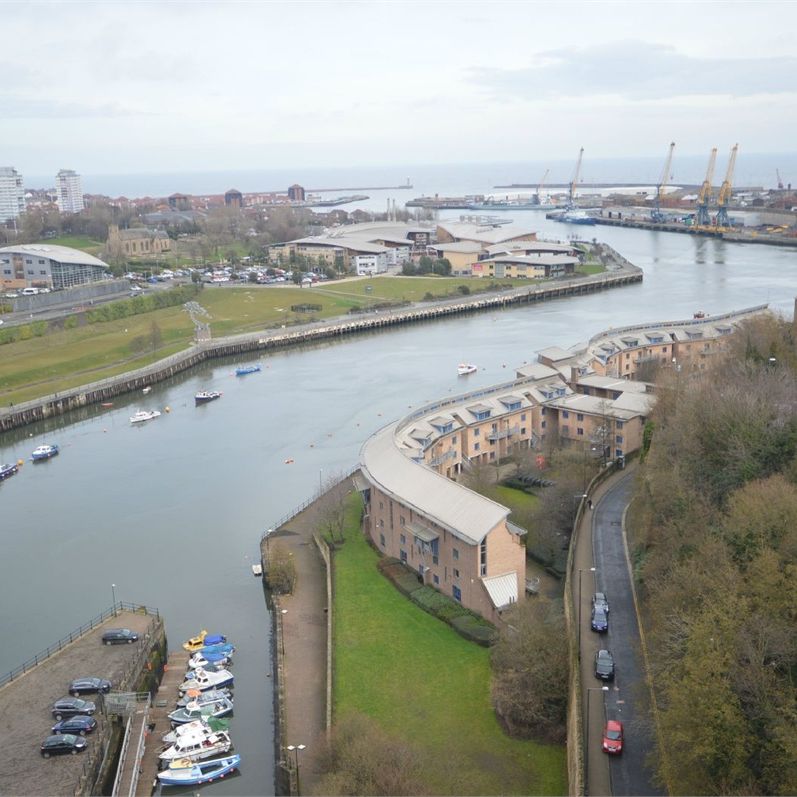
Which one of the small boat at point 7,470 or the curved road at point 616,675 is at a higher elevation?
the curved road at point 616,675

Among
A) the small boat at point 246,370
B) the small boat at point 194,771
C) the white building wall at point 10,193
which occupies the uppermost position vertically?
the white building wall at point 10,193

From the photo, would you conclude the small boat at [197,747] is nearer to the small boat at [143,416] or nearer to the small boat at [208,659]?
the small boat at [208,659]

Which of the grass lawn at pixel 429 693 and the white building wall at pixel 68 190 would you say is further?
the white building wall at pixel 68 190

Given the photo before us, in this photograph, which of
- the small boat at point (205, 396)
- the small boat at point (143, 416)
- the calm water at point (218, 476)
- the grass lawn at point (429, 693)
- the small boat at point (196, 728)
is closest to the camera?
the grass lawn at point (429, 693)

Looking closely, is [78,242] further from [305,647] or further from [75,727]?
[75,727]

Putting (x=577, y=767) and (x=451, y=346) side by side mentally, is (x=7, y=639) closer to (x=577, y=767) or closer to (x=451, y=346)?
(x=577, y=767)

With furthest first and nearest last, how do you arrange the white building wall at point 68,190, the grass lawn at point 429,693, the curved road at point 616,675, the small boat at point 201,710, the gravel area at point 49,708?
the white building wall at point 68,190, the small boat at point 201,710, the gravel area at point 49,708, the grass lawn at point 429,693, the curved road at point 616,675

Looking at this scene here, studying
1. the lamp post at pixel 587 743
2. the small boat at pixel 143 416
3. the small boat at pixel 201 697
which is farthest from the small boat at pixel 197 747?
the small boat at pixel 143 416

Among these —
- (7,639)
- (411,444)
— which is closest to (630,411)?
(411,444)

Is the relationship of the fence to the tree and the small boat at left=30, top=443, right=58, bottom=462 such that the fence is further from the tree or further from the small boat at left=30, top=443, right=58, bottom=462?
the small boat at left=30, top=443, right=58, bottom=462
